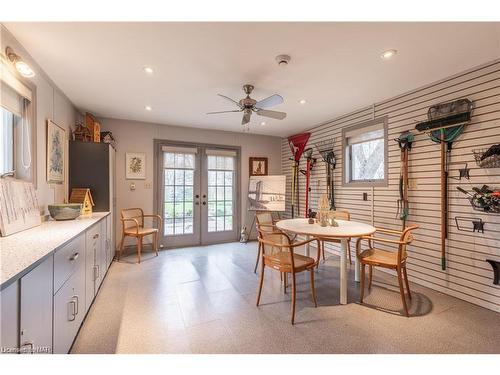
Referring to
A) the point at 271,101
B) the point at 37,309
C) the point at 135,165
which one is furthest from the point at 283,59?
the point at 135,165

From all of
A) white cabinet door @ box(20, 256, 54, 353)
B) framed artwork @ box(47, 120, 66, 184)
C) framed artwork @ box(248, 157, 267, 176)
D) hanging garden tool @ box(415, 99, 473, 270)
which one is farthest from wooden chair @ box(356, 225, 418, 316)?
framed artwork @ box(47, 120, 66, 184)

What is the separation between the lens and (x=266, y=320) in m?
2.16

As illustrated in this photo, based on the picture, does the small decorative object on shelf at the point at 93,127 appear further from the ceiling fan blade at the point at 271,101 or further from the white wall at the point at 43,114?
the ceiling fan blade at the point at 271,101

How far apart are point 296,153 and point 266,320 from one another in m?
3.77

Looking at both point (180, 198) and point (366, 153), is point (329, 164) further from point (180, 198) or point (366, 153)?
point (180, 198)

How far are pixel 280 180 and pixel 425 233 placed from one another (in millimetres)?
2783

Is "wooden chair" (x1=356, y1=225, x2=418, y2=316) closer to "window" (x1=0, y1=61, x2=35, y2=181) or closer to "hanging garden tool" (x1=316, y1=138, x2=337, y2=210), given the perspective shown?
"hanging garden tool" (x1=316, y1=138, x2=337, y2=210)

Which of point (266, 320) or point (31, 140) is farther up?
point (31, 140)

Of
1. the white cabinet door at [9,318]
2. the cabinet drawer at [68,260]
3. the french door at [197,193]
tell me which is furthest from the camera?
the french door at [197,193]

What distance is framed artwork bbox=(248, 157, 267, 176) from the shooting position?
18.2ft

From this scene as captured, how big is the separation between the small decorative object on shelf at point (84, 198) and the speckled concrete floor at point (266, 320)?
99 centimetres

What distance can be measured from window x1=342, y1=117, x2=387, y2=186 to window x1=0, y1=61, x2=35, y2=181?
4290 mm

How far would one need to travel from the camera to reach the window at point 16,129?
195 cm

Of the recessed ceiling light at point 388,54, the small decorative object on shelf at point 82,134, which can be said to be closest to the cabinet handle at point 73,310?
the small decorative object on shelf at point 82,134
